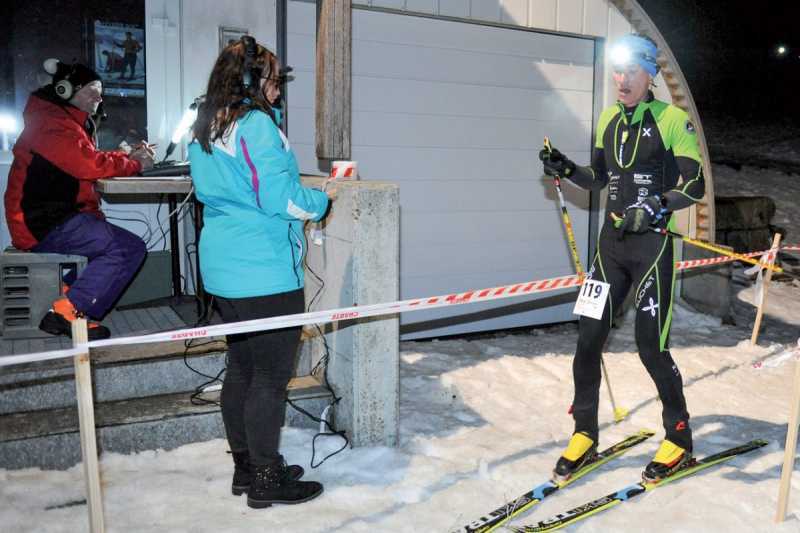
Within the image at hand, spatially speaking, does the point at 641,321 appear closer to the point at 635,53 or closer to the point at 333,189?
the point at 635,53

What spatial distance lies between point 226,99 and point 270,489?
74.3 inches

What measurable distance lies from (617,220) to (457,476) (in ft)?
5.52

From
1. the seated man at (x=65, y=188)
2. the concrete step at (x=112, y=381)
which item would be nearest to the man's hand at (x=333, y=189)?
the concrete step at (x=112, y=381)

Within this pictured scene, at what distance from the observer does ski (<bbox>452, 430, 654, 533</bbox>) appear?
11.8 feet

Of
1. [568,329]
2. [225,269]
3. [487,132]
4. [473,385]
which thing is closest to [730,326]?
[568,329]

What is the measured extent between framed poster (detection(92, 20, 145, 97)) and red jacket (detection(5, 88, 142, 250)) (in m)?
1.29

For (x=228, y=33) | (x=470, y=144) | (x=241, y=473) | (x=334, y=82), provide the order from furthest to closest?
1. (x=470, y=144)
2. (x=228, y=33)
3. (x=334, y=82)
4. (x=241, y=473)

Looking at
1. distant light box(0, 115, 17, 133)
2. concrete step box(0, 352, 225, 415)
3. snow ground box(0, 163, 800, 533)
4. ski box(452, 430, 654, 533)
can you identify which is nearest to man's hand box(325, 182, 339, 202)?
concrete step box(0, 352, 225, 415)

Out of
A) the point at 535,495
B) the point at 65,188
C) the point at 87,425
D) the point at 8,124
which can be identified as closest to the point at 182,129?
the point at 65,188

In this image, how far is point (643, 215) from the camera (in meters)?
3.93

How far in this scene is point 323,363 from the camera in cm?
494

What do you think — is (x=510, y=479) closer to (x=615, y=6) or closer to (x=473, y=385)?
(x=473, y=385)

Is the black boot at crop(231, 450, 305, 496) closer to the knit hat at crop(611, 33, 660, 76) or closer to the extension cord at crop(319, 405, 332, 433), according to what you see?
the extension cord at crop(319, 405, 332, 433)

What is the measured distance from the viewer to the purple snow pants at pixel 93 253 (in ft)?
16.3
